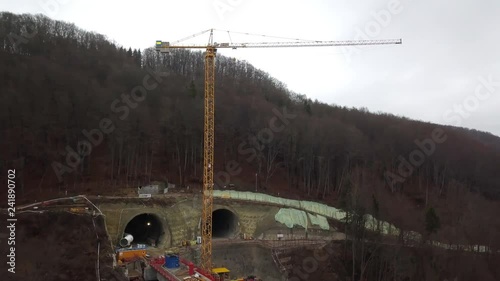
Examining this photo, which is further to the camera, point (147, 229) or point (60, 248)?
point (147, 229)

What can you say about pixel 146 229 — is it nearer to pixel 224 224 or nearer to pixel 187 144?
pixel 224 224

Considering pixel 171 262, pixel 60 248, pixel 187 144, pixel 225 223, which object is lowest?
pixel 171 262

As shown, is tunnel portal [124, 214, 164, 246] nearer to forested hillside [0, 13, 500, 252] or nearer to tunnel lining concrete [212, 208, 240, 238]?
forested hillside [0, 13, 500, 252]

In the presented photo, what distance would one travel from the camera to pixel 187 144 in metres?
54.0

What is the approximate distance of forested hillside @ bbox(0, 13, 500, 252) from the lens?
44469mm

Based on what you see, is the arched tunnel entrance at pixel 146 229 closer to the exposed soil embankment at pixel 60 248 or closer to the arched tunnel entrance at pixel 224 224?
the arched tunnel entrance at pixel 224 224

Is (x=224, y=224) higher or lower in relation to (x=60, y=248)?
lower

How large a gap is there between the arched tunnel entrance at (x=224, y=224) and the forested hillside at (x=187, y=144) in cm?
489

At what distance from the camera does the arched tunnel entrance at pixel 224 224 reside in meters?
42.5

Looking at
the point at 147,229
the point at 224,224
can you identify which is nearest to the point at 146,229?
the point at 147,229

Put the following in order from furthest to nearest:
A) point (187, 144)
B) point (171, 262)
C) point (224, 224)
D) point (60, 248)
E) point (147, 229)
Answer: point (187, 144), point (224, 224), point (147, 229), point (171, 262), point (60, 248)

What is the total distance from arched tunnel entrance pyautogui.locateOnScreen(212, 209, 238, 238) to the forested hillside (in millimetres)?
4890

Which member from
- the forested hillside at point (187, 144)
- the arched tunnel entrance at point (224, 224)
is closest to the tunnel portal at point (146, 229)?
the forested hillside at point (187, 144)

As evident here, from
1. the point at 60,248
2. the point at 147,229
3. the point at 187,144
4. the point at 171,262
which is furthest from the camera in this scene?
the point at 187,144
